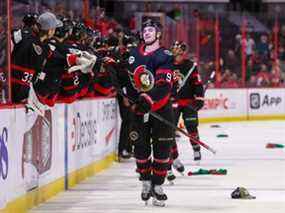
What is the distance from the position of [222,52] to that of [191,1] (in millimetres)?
3992

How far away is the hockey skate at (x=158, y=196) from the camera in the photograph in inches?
331

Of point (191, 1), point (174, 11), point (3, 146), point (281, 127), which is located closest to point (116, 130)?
point (3, 146)

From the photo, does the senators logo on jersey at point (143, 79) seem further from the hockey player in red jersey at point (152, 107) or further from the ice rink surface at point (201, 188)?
the ice rink surface at point (201, 188)

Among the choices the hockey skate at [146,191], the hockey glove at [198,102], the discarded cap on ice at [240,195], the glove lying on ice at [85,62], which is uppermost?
the glove lying on ice at [85,62]

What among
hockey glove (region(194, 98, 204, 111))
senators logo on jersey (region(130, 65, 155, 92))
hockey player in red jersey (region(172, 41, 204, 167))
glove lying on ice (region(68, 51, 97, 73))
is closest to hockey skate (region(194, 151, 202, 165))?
hockey player in red jersey (region(172, 41, 204, 167))

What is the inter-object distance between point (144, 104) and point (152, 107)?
0.22 meters

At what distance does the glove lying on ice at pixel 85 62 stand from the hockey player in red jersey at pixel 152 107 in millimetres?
363

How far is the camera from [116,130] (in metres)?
13.8

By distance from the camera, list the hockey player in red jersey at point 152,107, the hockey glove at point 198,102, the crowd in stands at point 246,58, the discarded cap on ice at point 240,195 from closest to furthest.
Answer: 1. the hockey player in red jersey at point 152,107
2. the discarded cap on ice at point 240,195
3. the hockey glove at point 198,102
4. the crowd in stands at point 246,58

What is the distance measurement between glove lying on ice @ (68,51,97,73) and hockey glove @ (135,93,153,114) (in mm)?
668

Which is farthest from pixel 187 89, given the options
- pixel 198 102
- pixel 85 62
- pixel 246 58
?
pixel 246 58

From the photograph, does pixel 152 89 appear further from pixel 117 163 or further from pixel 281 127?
pixel 281 127

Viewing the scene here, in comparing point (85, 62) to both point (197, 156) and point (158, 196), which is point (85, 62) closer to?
point (158, 196)

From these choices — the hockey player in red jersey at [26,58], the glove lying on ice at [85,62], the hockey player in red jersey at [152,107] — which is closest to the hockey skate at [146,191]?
the hockey player in red jersey at [152,107]
